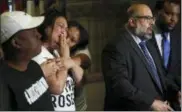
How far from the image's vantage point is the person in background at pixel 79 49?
6.62 feet

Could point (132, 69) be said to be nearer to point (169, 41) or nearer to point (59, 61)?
point (169, 41)

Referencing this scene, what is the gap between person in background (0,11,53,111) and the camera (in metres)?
1.65

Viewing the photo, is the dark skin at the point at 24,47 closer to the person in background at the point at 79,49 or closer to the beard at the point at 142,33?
the person in background at the point at 79,49

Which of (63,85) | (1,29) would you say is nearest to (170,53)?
Answer: (63,85)

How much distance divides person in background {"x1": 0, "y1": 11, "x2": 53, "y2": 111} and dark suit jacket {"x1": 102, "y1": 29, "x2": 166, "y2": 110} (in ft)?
1.41

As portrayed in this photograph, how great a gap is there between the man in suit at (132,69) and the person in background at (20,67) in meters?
0.44

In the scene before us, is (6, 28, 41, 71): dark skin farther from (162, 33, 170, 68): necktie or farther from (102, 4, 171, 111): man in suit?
(162, 33, 170, 68): necktie

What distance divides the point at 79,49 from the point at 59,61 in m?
0.15

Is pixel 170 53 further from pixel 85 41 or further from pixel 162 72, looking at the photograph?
pixel 85 41

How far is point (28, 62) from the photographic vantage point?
1.76 meters

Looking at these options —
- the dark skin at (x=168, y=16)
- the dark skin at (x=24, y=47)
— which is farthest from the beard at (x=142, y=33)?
the dark skin at (x=24, y=47)

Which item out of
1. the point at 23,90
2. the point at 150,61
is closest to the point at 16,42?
the point at 23,90

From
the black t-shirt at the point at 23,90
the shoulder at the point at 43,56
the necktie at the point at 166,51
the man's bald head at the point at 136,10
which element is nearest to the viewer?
the black t-shirt at the point at 23,90

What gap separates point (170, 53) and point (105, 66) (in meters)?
0.41
